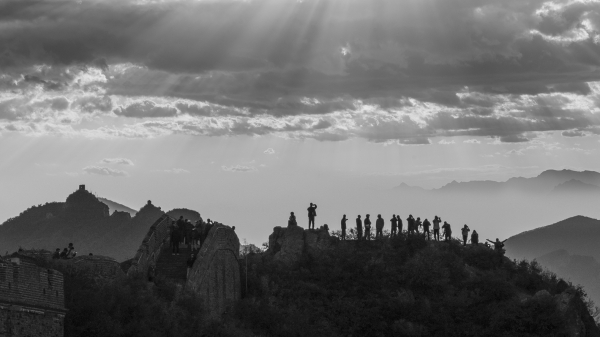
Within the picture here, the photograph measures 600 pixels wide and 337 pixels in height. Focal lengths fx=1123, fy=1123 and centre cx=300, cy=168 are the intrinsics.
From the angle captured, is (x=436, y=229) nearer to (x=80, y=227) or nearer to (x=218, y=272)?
(x=218, y=272)

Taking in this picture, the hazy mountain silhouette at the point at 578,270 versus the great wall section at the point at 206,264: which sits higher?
the hazy mountain silhouette at the point at 578,270

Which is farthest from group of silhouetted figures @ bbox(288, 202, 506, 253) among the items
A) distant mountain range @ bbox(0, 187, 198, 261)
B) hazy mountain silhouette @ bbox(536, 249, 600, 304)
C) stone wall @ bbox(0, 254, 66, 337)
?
hazy mountain silhouette @ bbox(536, 249, 600, 304)

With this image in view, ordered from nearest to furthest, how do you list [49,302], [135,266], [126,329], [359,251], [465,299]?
[49,302], [126,329], [135,266], [465,299], [359,251]

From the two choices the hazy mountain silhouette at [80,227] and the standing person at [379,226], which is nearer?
the standing person at [379,226]

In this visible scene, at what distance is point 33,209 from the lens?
168 m

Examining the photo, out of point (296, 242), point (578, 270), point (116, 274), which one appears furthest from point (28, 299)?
point (578, 270)

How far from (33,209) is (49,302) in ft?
462

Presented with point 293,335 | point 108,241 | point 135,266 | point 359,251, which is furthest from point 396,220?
point 108,241

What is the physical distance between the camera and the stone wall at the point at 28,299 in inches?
1144

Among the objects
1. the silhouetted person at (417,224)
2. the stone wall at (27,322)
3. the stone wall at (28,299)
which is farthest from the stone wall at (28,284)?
the silhouetted person at (417,224)

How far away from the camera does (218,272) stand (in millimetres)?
49344

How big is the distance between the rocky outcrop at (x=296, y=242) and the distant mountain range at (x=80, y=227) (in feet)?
278

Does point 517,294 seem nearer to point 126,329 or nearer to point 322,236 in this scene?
point 322,236

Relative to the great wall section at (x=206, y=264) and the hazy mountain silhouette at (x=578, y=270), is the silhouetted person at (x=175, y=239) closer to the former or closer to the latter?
the great wall section at (x=206, y=264)
